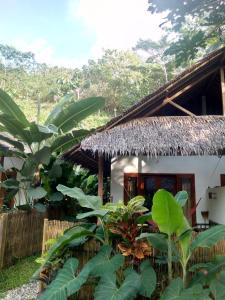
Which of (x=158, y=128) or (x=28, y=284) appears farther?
(x=158, y=128)

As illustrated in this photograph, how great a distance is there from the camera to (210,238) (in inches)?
139

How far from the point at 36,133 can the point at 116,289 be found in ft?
14.3

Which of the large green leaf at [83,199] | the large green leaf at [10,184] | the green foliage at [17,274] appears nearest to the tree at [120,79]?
the large green leaf at [10,184]

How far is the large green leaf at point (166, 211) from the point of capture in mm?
3336

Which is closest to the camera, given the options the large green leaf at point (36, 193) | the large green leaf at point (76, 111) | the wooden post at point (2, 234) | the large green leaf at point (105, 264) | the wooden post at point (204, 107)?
the large green leaf at point (105, 264)

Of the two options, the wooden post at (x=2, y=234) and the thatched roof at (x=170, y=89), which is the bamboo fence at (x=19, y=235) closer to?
the wooden post at (x=2, y=234)

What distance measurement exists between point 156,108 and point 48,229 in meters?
4.58

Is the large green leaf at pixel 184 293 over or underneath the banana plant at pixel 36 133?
underneath

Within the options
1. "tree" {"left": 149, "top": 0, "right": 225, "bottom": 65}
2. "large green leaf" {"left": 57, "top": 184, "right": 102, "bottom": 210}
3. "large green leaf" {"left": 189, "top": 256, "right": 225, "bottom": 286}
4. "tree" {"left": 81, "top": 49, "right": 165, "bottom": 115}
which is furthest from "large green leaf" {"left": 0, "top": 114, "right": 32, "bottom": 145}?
"tree" {"left": 81, "top": 49, "right": 165, "bottom": 115}

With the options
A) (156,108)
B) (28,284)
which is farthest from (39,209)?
(156,108)

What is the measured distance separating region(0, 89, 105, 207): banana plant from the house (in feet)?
1.64

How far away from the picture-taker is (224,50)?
7570mm

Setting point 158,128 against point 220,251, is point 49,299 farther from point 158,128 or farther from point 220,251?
point 158,128

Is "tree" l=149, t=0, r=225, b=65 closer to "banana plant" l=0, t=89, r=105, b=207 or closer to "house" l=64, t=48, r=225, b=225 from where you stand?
"house" l=64, t=48, r=225, b=225
